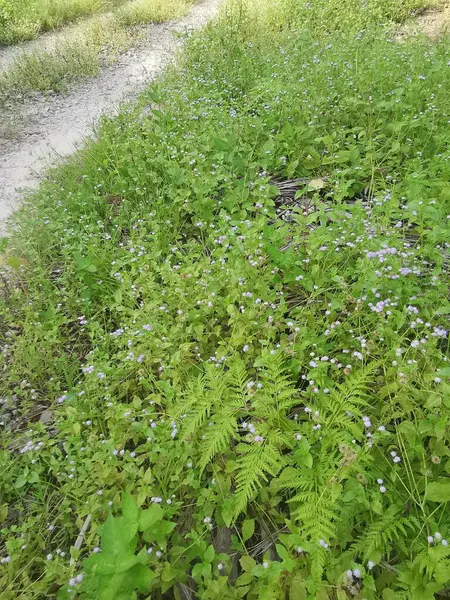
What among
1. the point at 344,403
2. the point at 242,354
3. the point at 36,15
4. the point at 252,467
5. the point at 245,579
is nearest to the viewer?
the point at 245,579

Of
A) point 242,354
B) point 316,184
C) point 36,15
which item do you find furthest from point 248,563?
point 36,15

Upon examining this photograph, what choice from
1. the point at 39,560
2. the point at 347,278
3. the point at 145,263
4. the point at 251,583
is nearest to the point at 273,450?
the point at 251,583

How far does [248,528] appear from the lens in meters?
2.11

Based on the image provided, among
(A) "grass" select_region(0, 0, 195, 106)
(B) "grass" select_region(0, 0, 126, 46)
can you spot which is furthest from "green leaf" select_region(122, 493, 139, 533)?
(B) "grass" select_region(0, 0, 126, 46)

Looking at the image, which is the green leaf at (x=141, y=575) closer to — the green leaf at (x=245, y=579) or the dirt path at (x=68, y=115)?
the green leaf at (x=245, y=579)

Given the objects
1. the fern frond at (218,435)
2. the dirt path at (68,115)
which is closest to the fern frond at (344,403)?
the fern frond at (218,435)

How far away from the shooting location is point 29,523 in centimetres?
242

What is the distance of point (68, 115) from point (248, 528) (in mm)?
8401

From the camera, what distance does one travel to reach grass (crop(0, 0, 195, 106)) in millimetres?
9250

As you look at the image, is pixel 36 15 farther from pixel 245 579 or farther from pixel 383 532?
pixel 383 532

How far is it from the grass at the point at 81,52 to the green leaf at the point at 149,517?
357 inches

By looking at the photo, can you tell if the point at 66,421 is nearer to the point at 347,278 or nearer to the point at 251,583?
the point at 251,583

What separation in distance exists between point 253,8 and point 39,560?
11.2m

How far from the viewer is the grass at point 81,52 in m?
9.25
